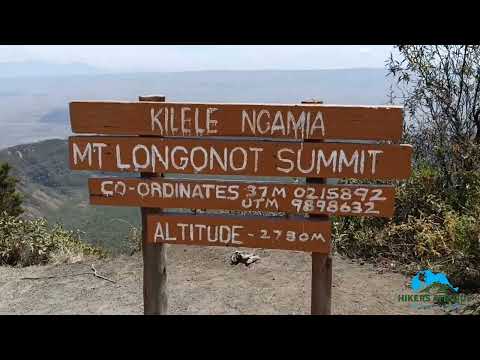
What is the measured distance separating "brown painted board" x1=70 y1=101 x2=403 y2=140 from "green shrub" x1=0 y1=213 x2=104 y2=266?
3.86 metres

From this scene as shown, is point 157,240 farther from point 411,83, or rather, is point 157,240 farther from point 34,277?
point 411,83

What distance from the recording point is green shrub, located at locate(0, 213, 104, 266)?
6723 mm

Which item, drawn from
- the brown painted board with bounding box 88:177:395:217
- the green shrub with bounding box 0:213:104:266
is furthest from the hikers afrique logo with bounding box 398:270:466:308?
the green shrub with bounding box 0:213:104:266

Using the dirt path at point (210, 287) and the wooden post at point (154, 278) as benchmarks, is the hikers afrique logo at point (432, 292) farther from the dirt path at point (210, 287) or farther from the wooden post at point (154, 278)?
the wooden post at point (154, 278)

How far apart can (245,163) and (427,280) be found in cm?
297

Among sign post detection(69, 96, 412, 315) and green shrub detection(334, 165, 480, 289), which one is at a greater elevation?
sign post detection(69, 96, 412, 315)

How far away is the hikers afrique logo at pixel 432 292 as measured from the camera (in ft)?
15.3

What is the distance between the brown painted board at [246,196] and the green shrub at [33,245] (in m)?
3.65

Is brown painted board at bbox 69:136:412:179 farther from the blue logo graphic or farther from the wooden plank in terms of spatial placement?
the blue logo graphic

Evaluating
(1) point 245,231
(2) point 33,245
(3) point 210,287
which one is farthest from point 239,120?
(2) point 33,245

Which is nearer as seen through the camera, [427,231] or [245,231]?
[245,231]

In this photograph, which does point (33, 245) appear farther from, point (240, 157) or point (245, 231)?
point (240, 157)

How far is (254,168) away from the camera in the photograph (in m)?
3.38

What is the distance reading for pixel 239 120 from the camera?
3.35 m
